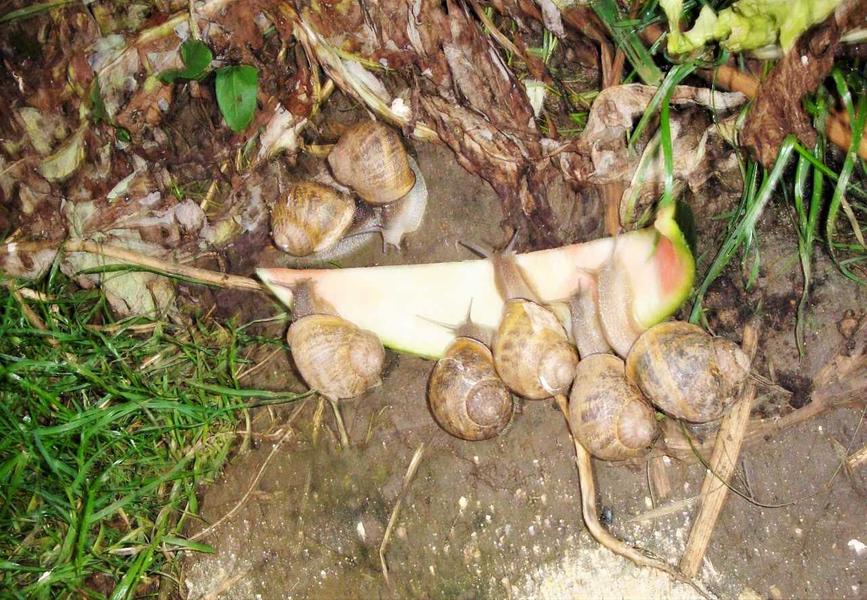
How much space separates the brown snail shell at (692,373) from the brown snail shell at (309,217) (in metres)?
1.04

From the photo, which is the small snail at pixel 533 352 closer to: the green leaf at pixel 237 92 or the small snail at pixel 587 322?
the small snail at pixel 587 322

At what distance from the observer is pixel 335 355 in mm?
2049

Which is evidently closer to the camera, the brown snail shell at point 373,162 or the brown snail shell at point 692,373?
the brown snail shell at point 692,373

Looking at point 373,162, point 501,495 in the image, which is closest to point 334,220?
point 373,162

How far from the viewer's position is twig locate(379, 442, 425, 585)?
2105mm

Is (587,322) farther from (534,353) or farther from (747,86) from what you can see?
(747,86)

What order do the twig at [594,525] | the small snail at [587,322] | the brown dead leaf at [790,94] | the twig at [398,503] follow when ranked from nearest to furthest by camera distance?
the brown dead leaf at [790,94] < the twig at [594,525] < the small snail at [587,322] < the twig at [398,503]

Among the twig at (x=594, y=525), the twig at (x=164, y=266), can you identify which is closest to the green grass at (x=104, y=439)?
the twig at (x=164, y=266)

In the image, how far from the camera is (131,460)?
2.29 metres

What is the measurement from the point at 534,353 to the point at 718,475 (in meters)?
0.59

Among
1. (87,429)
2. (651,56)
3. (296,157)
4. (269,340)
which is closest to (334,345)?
(269,340)

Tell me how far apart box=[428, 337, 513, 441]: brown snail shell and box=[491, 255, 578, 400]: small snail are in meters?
0.05

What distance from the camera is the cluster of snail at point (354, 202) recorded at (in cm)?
215

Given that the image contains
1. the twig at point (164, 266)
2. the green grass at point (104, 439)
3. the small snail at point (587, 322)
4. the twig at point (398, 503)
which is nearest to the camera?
the small snail at point (587, 322)
